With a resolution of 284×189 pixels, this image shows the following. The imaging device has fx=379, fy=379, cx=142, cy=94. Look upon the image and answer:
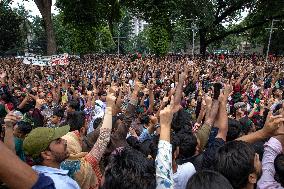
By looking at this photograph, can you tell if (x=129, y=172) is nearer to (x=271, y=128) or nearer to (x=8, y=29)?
(x=271, y=128)

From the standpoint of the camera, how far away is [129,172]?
2162 millimetres

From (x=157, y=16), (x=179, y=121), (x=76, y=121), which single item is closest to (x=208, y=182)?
(x=179, y=121)

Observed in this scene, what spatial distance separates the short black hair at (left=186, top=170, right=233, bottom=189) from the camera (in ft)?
6.42

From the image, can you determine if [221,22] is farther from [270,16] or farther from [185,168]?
[185,168]

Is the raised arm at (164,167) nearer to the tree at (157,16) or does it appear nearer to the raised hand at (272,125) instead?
the raised hand at (272,125)

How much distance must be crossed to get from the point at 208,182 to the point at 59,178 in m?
1.04

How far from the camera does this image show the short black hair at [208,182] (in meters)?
1.96

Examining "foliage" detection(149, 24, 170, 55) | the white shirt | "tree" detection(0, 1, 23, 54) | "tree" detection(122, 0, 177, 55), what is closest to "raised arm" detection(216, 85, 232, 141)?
Answer: the white shirt

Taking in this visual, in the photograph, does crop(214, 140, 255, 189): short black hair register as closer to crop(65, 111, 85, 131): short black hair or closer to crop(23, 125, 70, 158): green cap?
crop(23, 125, 70, 158): green cap

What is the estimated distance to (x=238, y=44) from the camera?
92.9m

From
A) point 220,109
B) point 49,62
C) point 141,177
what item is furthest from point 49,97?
point 49,62

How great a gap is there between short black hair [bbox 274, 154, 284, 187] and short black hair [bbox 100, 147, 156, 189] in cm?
95

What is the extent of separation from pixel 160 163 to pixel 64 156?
36.9 inches

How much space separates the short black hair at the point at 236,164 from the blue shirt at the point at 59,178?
95cm
